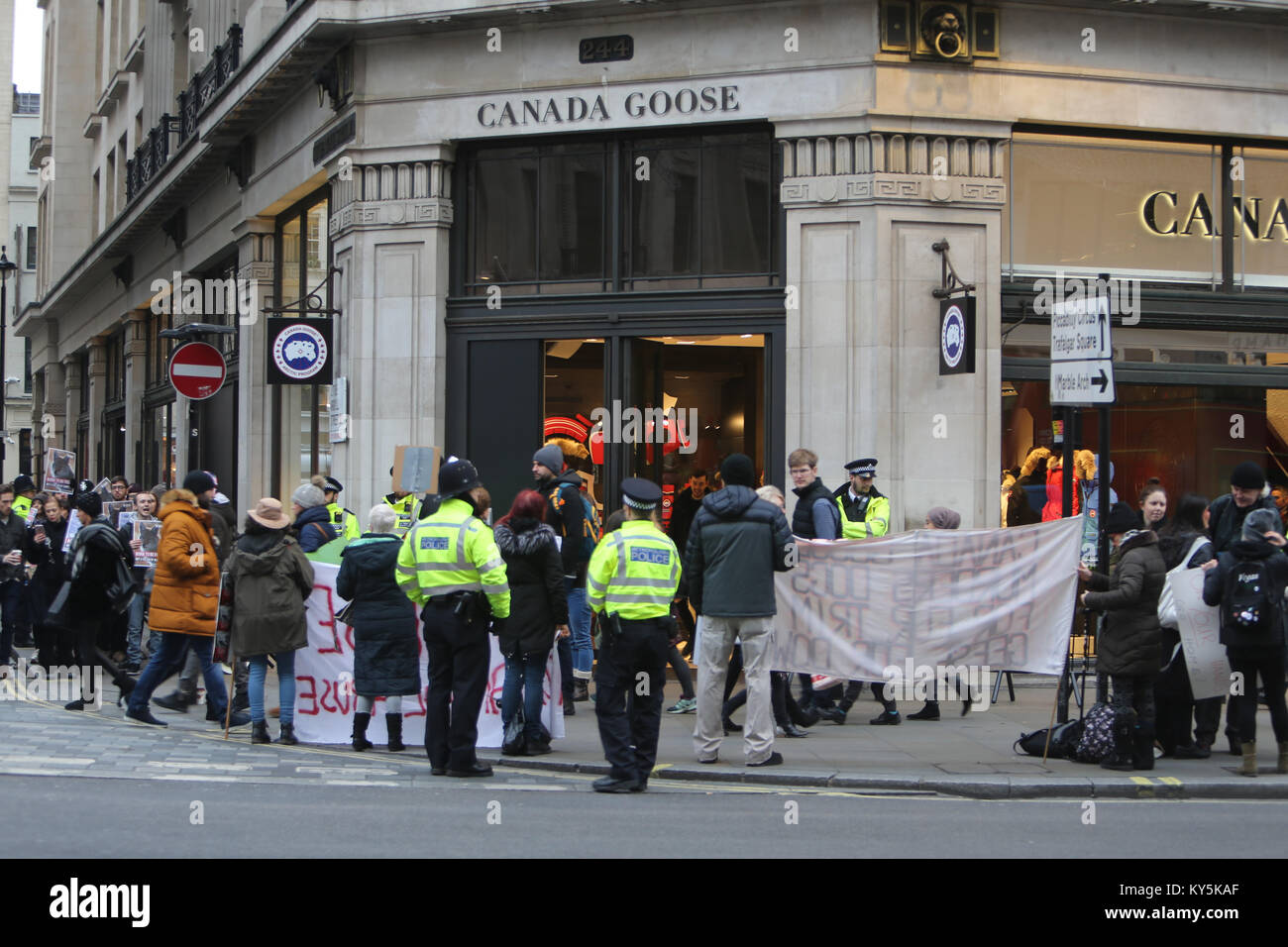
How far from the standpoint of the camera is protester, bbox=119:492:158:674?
53.1 feet

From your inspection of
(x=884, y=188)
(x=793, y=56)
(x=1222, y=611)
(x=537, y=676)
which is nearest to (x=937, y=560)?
(x=1222, y=611)

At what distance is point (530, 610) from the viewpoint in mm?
11414

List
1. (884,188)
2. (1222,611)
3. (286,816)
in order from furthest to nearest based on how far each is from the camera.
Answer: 1. (884,188)
2. (1222,611)
3. (286,816)

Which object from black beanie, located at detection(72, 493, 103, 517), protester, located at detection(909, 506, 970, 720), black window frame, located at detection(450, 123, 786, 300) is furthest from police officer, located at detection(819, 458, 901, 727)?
black beanie, located at detection(72, 493, 103, 517)

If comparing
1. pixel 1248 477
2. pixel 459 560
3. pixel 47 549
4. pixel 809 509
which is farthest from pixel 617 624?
pixel 47 549

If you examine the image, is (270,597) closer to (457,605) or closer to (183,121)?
(457,605)

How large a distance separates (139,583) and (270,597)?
4.66 metres

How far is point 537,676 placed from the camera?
1157 cm

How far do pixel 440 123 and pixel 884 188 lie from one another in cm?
500

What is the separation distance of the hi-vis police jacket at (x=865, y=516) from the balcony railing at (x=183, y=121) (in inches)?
512

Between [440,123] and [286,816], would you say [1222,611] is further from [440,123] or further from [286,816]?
[440,123]

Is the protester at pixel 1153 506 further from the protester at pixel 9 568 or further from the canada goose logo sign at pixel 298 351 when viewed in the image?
the protester at pixel 9 568

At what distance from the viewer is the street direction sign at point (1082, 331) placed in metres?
11.1
